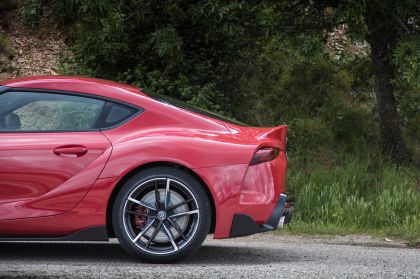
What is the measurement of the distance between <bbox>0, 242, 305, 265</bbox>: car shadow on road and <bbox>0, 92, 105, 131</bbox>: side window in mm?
1046

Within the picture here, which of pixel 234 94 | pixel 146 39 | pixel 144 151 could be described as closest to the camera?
pixel 144 151

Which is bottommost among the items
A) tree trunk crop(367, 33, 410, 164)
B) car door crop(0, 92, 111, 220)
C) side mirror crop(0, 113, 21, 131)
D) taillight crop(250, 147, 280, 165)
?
car door crop(0, 92, 111, 220)

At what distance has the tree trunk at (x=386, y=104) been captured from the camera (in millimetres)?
11922

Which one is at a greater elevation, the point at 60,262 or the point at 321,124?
the point at 321,124

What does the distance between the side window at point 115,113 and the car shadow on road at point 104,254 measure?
3.56ft

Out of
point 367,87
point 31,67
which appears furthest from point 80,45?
point 367,87

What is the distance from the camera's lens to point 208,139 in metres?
5.81

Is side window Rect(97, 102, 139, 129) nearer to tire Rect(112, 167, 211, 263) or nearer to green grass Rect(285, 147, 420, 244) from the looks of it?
tire Rect(112, 167, 211, 263)

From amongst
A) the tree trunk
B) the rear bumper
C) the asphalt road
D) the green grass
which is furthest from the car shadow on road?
the tree trunk

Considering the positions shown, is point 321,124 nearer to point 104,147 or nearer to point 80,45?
point 80,45

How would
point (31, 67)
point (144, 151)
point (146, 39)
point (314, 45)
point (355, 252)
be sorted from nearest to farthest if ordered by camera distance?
point (144, 151), point (355, 252), point (314, 45), point (146, 39), point (31, 67)

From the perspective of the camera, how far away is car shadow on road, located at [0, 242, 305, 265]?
6.07 metres

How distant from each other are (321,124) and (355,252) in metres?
5.86

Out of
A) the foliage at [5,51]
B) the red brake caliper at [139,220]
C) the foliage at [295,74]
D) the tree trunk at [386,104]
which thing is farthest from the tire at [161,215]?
the foliage at [5,51]
